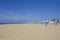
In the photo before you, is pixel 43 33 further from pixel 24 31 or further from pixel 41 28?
pixel 24 31

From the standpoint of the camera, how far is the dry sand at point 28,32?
1.71 meters

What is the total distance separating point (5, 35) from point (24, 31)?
306 mm

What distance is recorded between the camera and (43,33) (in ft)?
5.79

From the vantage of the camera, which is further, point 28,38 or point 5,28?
point 5,28

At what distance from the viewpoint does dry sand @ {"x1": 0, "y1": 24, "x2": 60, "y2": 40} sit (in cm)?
171

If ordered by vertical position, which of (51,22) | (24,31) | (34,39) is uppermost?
(51,22)

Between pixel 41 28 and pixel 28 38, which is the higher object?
pixel 41 28

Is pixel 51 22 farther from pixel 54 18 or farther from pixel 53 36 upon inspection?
pixel 53 36

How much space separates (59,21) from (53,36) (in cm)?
32

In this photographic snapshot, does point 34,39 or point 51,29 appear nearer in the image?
point 34,39

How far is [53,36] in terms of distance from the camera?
1.72m

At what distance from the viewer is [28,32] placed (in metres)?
1.76

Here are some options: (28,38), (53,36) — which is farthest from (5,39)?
(53,36)

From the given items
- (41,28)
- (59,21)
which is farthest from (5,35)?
(59,21)
